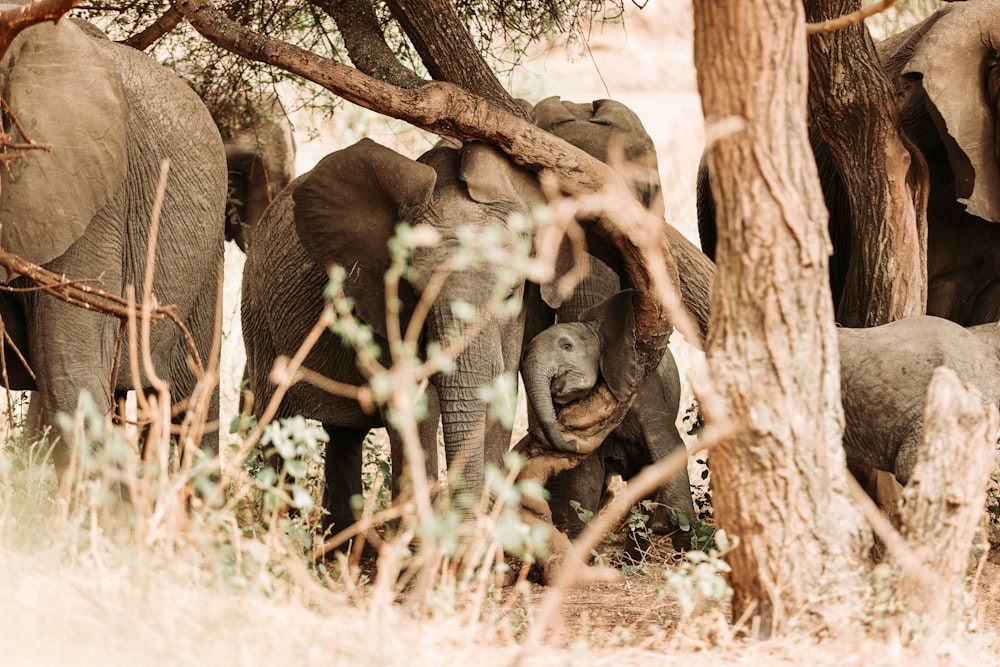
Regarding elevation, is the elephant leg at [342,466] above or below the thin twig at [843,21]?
below

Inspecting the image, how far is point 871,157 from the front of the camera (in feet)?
17.6

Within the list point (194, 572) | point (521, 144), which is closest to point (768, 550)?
point (194, 572)

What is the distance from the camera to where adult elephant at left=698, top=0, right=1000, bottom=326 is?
5352 millimetres

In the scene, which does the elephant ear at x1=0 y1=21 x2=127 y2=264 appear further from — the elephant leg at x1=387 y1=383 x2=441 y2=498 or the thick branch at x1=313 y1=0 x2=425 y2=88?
the elephant leg at x1=387 y1=383 x2=441 y2=498

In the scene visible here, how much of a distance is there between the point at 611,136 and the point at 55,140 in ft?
7.21

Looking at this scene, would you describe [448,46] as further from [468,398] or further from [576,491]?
[576,491]

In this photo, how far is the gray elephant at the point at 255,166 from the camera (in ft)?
27.1

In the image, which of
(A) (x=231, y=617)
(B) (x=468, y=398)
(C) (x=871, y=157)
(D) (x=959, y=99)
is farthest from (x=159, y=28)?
(A) (x=231, y=617)

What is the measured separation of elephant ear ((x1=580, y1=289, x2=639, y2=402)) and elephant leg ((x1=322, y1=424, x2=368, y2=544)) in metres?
1.34

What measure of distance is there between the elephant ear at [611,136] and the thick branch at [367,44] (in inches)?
30.5

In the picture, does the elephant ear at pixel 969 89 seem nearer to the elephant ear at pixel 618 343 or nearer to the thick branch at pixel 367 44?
the elephant ear at pixel 618 343

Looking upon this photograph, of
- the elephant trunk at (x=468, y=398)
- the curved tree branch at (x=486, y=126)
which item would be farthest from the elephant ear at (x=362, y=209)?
the elephant trunk at (x=468, y=398)

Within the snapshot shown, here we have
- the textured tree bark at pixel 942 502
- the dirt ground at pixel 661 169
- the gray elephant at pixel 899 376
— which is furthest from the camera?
the gray elephant at pixel 899 376

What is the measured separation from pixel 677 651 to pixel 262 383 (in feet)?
11.6
